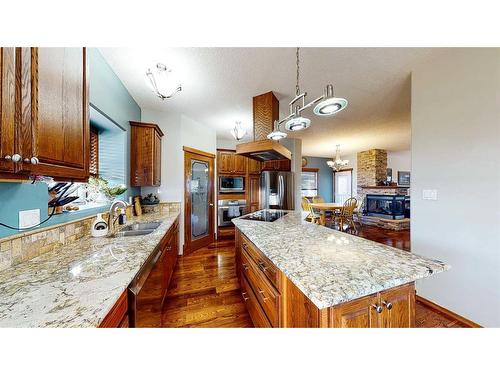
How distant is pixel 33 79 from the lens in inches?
27.5

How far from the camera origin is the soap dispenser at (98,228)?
1521 millimetres

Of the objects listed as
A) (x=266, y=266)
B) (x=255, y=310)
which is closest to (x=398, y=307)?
(x=266, y=266)

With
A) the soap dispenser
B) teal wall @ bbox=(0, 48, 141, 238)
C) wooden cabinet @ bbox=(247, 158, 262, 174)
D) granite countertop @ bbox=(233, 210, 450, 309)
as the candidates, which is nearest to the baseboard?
granite countertop @ bbox=(233, 210, 450, 309)

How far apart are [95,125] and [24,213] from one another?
1.58 metres

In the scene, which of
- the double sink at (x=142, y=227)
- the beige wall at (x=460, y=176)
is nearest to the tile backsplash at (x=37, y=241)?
the double sink at (x=142, y=227)

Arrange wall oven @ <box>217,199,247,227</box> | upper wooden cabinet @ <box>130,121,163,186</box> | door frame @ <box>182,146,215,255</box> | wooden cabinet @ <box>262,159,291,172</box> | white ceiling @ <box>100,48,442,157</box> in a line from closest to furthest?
white ceiling @ <box>100,48,442,157</box>, upper wooden cabinet @ <box>130,121,163,186</box>, door frame @ <box>182,146,215,255</box>, wall oven @ <box>217,199,247,227</box>, wooden cabinet @ <box>262,159,291,172</box>

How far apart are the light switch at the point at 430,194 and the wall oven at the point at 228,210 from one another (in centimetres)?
342

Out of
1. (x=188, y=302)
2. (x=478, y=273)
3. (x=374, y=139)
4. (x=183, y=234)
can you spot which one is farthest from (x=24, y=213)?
(x=374, y=139)

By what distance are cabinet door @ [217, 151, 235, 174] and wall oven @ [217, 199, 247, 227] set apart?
774mm

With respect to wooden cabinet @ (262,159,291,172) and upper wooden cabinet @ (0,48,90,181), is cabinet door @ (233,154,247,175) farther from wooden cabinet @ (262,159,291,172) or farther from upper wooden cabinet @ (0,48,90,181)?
upper wooden cabinet @ (0,48,90,181)

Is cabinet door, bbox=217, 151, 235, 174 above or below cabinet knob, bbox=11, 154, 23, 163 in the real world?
above

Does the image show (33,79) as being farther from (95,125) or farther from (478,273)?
(478,273)

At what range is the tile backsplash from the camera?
0.89 metres
